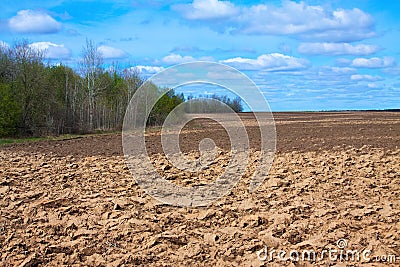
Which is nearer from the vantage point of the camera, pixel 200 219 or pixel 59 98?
pixel 200 219

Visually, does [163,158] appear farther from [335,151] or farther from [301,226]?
[301,226]

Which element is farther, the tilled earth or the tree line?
the tree line

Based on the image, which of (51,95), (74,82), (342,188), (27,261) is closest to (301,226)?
(342,188)

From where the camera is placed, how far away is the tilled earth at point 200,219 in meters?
6.68

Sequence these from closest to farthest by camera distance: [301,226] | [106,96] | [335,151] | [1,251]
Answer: [1,251], [301,226], [335,151], [106,96]

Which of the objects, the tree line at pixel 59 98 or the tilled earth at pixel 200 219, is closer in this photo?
the tilled earth at pixel 200 219

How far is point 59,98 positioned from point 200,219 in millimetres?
34953

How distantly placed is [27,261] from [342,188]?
23.8 feet

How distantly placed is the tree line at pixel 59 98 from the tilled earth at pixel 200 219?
1562cm

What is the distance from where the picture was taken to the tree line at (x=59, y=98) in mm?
33344

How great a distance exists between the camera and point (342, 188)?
10.9 meters

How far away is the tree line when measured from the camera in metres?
33.3

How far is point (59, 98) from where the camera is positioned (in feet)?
134

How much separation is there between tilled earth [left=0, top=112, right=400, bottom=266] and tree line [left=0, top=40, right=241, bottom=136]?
15620mm
